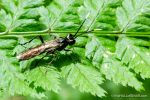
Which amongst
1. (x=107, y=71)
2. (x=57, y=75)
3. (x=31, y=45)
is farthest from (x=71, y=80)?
(x=31, y=45)

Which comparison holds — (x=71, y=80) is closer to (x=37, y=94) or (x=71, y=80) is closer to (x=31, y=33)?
(x=37, y=94)

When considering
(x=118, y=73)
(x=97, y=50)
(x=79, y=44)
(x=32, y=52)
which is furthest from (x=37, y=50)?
(x=118, y=73)

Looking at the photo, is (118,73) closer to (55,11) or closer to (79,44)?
(79,44)

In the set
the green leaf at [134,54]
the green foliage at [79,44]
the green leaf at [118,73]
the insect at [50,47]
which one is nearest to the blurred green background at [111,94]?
the insect at [50,47]

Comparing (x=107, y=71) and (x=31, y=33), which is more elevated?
(x=31, y=33)

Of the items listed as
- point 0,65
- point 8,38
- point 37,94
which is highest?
point 8,38

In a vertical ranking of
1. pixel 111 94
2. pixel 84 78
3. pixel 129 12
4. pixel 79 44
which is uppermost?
pixel 129 12
